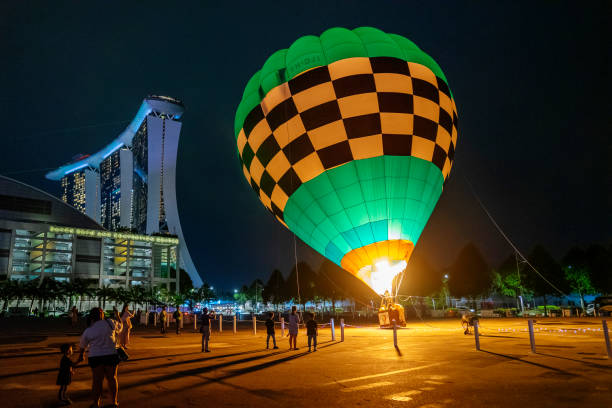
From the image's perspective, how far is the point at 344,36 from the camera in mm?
15414

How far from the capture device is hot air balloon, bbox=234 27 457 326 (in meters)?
14.5

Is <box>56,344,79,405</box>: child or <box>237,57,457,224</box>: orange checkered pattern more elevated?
<box>237,57,457,224</box>: orange checkered pattern

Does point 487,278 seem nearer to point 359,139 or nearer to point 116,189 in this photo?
point 359,139

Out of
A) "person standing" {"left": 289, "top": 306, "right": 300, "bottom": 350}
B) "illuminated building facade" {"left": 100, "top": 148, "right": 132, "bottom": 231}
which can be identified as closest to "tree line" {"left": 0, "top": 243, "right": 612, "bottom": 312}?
"person standing" {"left": 289, "top": 306, "right": 300, "bottom": 350}

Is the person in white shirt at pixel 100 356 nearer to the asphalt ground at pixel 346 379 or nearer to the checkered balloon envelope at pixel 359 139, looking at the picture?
the asphalt ground at pixel 346 379

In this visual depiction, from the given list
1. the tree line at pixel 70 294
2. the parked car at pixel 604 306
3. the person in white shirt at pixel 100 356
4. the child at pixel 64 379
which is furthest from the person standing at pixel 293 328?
the tree line at pixel 70 294

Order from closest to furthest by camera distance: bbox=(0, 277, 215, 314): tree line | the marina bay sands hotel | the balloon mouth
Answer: the balloon mouth → bbox=(0, 277, 215, 314): tree line → the marina bay sands hotel

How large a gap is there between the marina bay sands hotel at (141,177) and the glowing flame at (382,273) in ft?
321

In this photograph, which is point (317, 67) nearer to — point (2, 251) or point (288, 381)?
point (288, 381)

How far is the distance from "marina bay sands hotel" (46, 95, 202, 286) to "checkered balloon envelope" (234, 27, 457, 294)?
9692cm

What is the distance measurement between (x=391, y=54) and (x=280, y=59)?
4.09 m

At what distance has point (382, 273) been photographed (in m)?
14.8

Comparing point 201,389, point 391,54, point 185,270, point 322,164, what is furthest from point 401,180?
point 185,270

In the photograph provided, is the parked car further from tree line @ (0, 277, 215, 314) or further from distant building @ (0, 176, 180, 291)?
distant building @ (0, 176, 180, 291)
